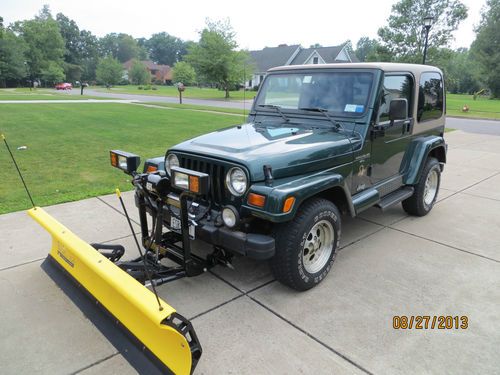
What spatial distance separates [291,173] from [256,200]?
1.61ft

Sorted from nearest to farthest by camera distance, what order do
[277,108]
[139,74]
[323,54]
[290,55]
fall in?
[277,108] < [323,54] < [290,55] < [139,74]

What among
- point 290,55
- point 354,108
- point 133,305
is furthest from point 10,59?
point 133,305

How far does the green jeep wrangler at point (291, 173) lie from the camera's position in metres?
2.83

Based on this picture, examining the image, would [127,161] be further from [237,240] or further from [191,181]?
[237,240]

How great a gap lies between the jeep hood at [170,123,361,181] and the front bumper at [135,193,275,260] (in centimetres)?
44

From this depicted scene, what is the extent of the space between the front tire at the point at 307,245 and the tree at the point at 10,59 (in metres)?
64.8

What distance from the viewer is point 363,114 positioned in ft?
12.4

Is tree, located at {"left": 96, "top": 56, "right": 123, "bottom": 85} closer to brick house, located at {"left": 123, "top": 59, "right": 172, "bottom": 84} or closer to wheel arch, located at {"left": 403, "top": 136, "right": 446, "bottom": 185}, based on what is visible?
brick house, located at {"left": 123, "top": 59, "right": 172, "bottom": 84}

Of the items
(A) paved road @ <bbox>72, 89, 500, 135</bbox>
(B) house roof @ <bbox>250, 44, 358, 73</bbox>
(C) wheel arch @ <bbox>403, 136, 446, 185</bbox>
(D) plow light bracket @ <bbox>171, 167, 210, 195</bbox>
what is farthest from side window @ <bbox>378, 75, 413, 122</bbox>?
(B) house roof @ <bbox>250, 44, 358, 73</bbox>

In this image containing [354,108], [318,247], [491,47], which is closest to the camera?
[318,247]

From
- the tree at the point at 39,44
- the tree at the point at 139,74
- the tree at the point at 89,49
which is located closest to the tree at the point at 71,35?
the tree at the point at 89,49

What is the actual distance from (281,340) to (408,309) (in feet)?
3.73

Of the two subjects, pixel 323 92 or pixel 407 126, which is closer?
pixel 323 92

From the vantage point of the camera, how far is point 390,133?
4.15 meters
